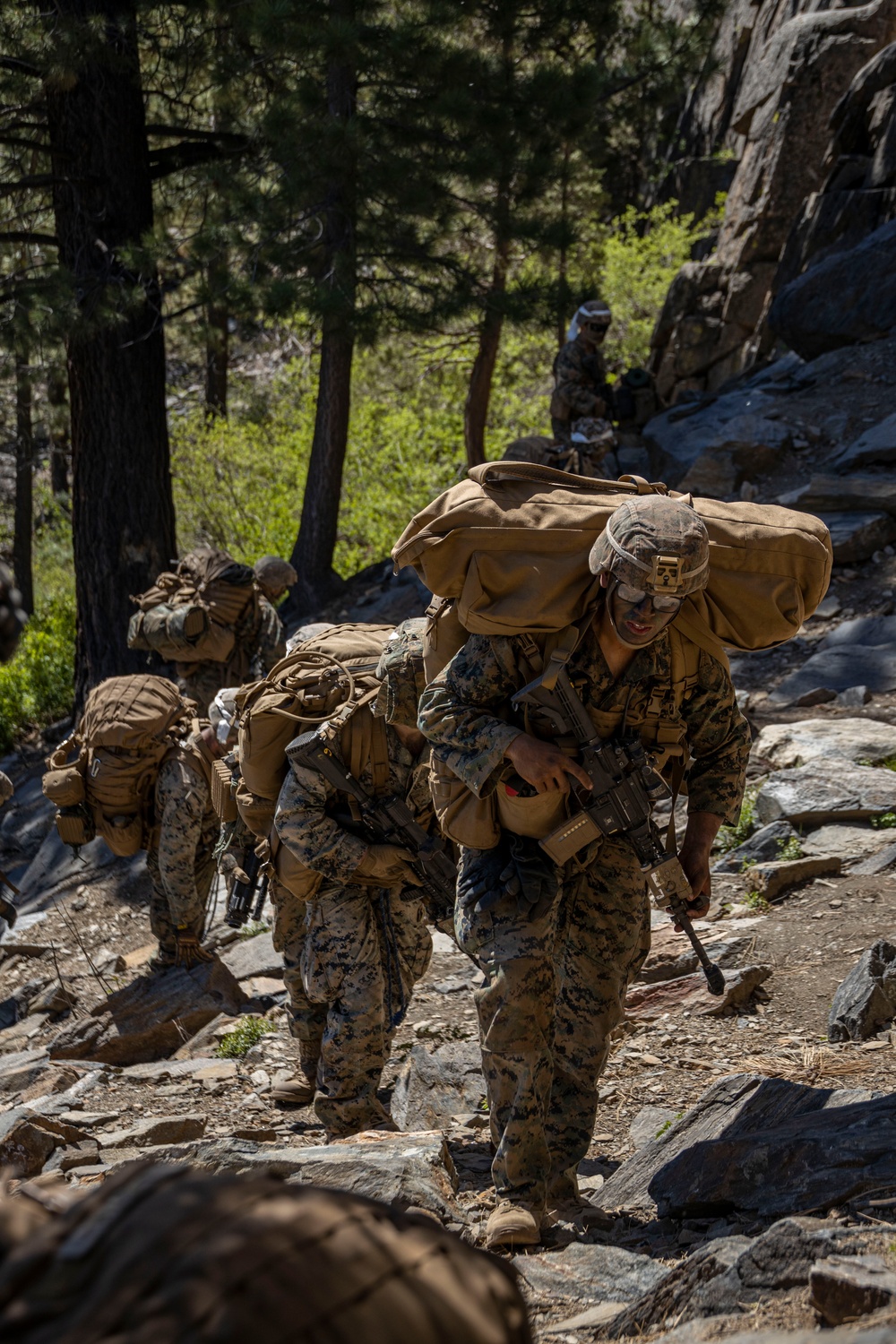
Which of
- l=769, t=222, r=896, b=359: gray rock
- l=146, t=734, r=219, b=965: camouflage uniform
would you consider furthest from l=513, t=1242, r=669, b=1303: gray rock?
l=769, t=222, r=896, b=359: gray rock

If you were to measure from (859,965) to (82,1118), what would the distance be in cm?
337

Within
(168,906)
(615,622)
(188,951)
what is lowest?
(188,951)

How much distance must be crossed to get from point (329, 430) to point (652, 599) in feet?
36.2

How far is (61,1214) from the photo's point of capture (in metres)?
1.70

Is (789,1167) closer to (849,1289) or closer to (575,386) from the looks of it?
(849,1289)

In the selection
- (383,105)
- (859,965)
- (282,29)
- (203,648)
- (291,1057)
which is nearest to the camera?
(859,965)

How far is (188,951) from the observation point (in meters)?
7.27

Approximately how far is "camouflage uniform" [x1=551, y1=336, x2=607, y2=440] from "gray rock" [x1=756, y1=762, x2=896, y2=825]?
678 cm

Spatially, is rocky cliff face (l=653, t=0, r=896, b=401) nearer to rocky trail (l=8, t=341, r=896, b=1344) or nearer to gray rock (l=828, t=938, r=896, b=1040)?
rocky trail (l=8, t=341, r=896, b=1344)

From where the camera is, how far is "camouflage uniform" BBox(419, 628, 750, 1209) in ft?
12.1

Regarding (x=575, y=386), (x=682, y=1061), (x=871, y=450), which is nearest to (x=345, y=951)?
(x=682, y=1061)

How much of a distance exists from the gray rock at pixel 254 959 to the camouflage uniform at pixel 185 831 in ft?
1.25

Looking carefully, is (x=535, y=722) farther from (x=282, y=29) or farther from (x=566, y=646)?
(x=282, y=29)

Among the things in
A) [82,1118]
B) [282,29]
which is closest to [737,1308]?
[82,1118]
